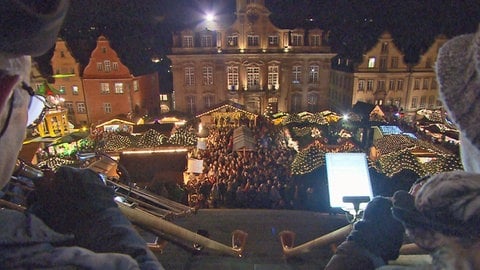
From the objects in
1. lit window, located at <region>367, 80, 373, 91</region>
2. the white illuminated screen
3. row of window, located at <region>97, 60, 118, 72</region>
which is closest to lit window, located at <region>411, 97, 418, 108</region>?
lit window, located at <region>367, 80, 373, 91</region>

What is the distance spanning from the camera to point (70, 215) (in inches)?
69.8

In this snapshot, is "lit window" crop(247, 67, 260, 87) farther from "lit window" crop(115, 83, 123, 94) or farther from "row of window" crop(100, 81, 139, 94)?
"lit window" crop(115, 83, 123, 94)

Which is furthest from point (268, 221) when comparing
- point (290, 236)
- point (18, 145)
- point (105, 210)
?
point (18, 145)

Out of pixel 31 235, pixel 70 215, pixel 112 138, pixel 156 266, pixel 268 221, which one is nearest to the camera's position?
pixel 31 235

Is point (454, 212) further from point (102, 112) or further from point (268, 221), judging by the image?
point (102, 112)

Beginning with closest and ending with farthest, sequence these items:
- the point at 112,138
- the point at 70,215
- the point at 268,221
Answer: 1. the point at 70,215
2. the point at 268,221
3. the point at 112,138

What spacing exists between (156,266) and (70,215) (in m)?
0.60

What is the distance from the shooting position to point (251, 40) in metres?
32.6

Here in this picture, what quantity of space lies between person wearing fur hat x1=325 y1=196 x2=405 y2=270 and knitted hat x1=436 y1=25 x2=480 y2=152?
2.17ft

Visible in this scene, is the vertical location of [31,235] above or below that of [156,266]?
above

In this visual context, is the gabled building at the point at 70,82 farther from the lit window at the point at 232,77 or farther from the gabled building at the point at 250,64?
the lit window at the point at 232,77

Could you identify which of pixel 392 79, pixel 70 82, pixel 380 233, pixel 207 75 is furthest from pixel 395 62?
pixel 380 233

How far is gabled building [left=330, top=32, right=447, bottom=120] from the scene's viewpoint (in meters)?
32.7

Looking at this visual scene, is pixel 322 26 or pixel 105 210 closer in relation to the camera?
pixel 105 210
